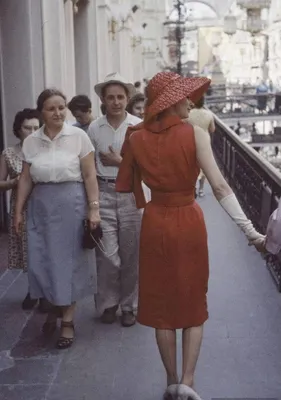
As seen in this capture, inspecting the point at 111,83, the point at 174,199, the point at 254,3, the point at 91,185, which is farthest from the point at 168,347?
the point at 254,3

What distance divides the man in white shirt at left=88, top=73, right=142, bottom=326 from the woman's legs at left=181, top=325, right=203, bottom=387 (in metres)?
1.70

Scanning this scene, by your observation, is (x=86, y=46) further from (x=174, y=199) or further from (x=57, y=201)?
(x=174, y=199)

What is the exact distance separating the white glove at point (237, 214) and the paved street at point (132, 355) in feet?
3.30

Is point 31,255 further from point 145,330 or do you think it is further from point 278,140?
point 278,140

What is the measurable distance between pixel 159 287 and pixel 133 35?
2618cm

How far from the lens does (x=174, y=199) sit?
14.9 ft

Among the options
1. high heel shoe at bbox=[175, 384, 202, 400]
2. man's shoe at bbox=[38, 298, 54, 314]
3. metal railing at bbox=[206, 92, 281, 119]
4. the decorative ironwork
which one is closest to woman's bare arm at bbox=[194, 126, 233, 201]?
high heel shoe at bbox=[175, 384, 202, 400]

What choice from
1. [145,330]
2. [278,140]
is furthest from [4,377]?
[278,140]

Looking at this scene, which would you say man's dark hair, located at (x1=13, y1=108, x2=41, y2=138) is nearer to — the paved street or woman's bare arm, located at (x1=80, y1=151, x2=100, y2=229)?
woman's bare arm, located at (x1=80, y1=151, x2=100, y2=229)

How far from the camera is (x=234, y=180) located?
13.9m

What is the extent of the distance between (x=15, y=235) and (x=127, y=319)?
1178 mm

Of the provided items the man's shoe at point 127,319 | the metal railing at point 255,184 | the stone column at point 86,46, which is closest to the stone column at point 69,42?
the stone column at point 86,46

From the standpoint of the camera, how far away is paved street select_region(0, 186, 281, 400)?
504 cm

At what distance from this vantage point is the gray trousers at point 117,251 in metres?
6.20
